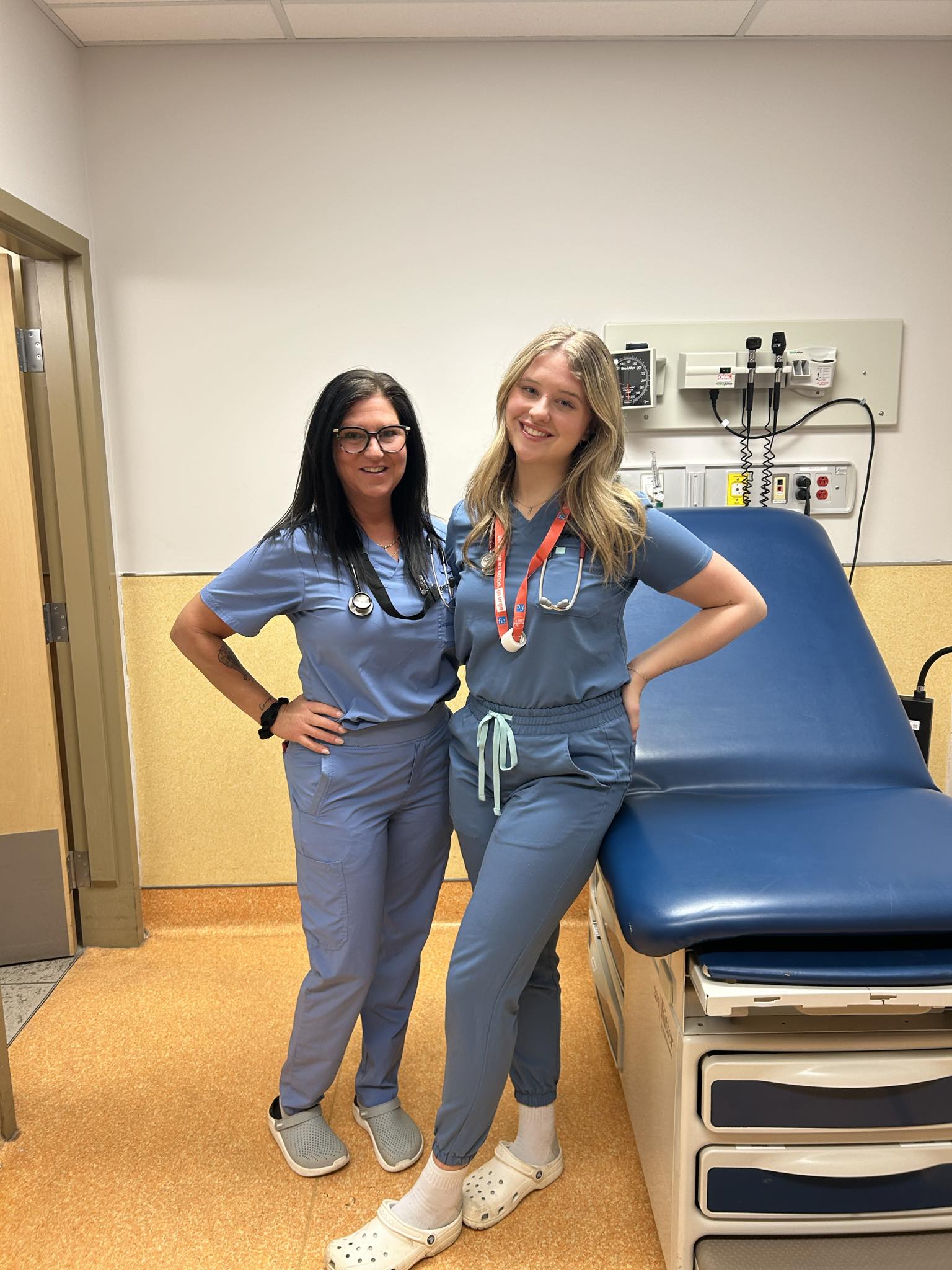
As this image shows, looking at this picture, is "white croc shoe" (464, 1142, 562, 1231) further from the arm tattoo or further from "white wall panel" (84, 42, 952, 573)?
"white wall panel" (84, 42, 952, 573)

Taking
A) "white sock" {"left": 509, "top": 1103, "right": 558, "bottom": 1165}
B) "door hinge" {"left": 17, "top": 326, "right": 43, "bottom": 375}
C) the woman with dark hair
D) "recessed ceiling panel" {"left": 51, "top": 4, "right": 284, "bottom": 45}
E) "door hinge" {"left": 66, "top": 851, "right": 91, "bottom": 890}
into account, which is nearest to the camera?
the woman with dark hair

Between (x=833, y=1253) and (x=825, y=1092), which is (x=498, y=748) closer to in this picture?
(x=825, y=1092)

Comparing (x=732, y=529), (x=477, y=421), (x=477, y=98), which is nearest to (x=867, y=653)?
(x=732, y=529)

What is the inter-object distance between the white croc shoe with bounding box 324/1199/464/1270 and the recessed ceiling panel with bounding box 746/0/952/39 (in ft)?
8.84

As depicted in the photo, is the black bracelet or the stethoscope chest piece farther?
the black bracelet

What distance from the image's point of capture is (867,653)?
1923 millimetres

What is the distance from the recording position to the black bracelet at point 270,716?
67.4 inches

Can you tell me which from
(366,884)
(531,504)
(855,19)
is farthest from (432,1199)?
(855,19)

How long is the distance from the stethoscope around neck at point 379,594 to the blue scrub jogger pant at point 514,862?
194mm

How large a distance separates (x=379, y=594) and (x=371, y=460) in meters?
0.23

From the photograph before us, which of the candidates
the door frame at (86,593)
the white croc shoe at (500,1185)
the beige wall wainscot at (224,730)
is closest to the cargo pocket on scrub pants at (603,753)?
the white croc shoe at (500,1185)

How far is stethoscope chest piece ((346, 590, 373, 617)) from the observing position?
1.56m

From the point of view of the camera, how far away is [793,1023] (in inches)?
54.0

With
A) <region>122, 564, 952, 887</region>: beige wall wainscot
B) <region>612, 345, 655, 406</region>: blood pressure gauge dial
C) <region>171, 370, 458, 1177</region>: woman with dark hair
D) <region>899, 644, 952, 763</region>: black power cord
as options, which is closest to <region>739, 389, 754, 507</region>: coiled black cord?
<region>612, 345, 655, 406</region>: blood pressure gauge dial
